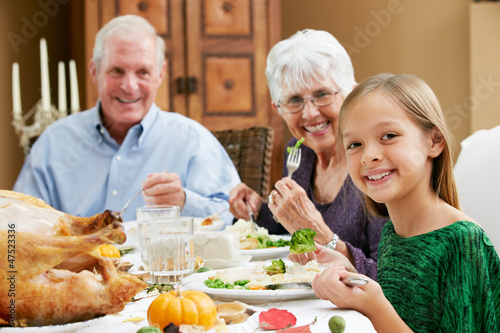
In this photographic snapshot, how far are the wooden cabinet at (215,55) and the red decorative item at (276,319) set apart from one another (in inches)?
113

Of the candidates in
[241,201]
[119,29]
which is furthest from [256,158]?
[119,29]

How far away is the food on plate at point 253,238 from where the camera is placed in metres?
1.45

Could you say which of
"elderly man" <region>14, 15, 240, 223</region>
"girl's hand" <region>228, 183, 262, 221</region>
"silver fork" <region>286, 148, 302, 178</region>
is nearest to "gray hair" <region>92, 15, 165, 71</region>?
"elderly man" <region>14, 15, 240, 223</region>

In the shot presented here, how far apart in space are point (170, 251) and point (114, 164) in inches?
58.3

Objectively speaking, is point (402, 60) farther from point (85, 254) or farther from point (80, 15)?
point (85, 254)

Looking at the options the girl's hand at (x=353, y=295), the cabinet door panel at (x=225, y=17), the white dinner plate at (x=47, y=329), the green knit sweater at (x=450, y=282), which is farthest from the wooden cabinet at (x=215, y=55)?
the white dinner plate at (x=47, y=329)

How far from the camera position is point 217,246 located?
126 cm

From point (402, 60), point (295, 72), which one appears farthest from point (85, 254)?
point (402, 60)

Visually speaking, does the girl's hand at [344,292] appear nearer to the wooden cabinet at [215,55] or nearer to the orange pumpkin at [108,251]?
the orange pumpkin at [108,251]

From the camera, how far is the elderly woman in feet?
5.53

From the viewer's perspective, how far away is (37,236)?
72cm

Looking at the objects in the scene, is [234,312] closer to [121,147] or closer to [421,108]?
[421,108]

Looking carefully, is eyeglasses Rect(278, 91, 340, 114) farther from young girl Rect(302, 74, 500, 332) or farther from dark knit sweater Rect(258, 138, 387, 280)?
young girl Rect(302, 74, 500, 332)

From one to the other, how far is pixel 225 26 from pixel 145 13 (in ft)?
1.75
